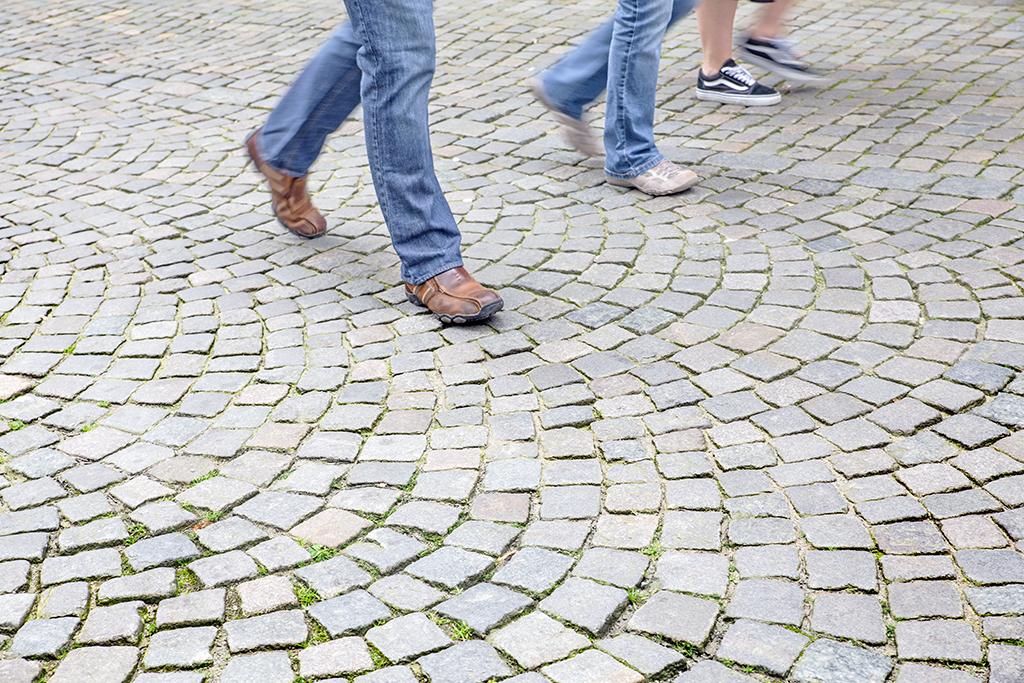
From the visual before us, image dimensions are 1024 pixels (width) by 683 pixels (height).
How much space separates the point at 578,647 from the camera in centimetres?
255

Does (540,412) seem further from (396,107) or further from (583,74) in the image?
(583,74)

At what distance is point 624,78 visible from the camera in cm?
501

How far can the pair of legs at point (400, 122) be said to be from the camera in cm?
384

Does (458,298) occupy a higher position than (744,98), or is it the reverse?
(458,298)

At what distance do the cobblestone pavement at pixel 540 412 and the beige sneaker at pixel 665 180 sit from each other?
0.11 m

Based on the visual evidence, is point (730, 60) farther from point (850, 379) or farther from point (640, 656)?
point (640, 656)

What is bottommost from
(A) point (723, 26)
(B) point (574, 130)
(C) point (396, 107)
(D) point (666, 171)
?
(D) point (666, 171)

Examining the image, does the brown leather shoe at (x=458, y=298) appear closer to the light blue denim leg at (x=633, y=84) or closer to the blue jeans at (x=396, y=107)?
the blue jeans at (x=396, y=107)

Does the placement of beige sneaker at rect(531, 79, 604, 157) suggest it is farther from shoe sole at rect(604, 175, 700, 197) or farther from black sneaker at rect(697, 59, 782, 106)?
black sneaker at rect(697, 59, 782, 106)

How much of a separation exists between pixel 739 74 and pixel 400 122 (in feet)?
8.86

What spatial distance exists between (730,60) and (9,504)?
431cm

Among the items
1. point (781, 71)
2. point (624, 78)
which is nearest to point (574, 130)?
point (624, 78)

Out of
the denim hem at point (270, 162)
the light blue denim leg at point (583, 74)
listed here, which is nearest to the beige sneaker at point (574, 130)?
the light blue denim leg at point (583, 74)

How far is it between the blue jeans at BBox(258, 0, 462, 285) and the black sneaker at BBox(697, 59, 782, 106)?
2.32 meters
